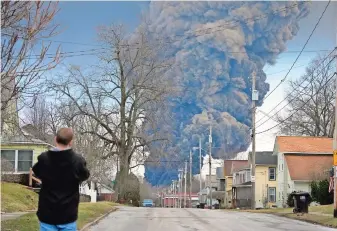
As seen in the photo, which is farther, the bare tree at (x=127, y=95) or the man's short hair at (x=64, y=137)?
the bare tree at (x=127, y=95)

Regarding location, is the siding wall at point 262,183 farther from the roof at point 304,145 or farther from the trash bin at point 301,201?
the trash bin at point 301,201

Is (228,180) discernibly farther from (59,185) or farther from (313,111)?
(59,185)

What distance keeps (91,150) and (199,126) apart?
6323 cm

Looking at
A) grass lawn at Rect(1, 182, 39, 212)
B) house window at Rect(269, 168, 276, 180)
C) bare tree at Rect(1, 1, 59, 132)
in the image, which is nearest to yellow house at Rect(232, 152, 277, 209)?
house window at Rect(269, 168, 276, 180)

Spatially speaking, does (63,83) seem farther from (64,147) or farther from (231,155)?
(231,155)

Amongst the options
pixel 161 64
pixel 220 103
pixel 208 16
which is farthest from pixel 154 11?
pixel 161 64

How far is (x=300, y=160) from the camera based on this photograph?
56.2 metres

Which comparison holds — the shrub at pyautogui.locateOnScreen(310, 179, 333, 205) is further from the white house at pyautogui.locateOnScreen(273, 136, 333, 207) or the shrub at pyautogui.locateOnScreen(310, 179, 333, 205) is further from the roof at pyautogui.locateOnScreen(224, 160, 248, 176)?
the roof at pyautogui.locateOnScreen(224, 160, 248, 176)

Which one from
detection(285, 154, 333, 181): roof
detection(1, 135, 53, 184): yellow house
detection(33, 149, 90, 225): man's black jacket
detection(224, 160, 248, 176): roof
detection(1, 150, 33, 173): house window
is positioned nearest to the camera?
detection(33, 149, 90, 225): man's black jacket

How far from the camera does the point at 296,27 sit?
3216 inches

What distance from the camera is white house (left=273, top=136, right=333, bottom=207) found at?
54.8 metres

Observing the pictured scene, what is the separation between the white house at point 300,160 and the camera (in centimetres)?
5478

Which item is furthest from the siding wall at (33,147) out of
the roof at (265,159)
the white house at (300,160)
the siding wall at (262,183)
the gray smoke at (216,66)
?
the gray smoke at (216,66)

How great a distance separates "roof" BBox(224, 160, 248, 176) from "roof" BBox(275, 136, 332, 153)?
2057 centimetres
